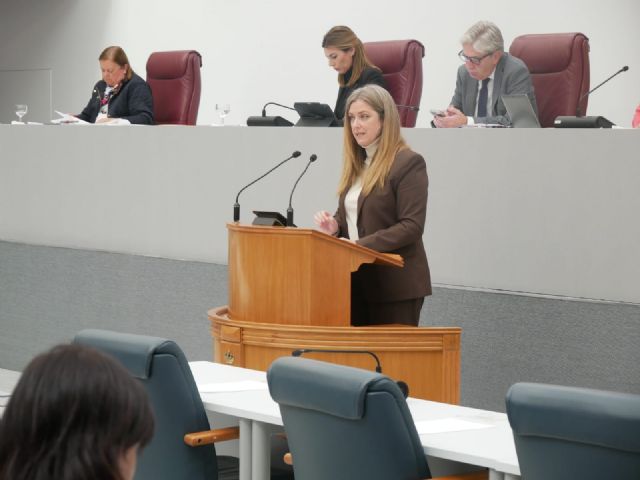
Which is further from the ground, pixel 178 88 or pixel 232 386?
pixel 178 88

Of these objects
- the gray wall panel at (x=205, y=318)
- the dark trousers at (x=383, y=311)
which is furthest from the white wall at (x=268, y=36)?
the dark trousers at (x=383, y=311)

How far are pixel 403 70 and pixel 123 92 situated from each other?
5.99 feet

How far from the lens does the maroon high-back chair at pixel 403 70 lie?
6.29 m

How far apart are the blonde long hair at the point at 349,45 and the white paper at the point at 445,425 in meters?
3.19

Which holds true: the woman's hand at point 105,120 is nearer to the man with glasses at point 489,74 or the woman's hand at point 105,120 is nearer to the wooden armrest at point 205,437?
the man with glasses at point 489,74

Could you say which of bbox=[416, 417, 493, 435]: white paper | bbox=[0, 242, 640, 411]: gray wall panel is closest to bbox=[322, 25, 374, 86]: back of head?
bbox=[0, 242, 640, 411]: gray wall panel

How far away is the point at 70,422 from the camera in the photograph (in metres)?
1.18

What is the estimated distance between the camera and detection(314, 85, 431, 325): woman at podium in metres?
4.09

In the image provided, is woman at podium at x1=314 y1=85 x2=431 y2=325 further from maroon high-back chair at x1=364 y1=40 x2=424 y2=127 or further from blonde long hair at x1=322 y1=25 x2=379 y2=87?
maroon high-back chair at x1=364 y1=40 x2=424 y2=127

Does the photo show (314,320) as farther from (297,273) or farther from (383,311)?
(383,311)

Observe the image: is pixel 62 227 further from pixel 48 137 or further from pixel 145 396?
pixel 145 396

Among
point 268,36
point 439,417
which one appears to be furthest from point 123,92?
point 439,417

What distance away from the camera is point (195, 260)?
618 centimetres

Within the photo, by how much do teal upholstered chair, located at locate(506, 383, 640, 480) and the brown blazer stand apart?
1.86m
